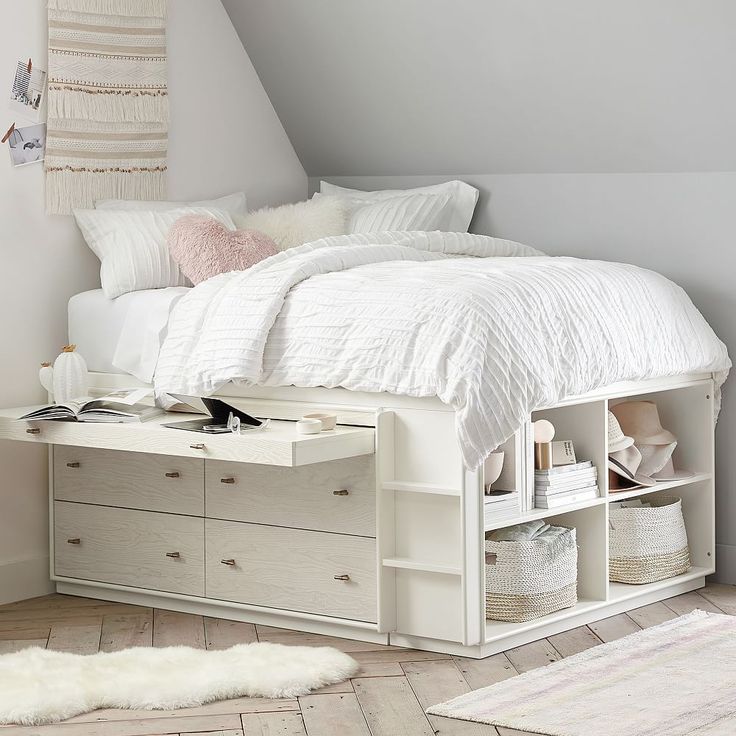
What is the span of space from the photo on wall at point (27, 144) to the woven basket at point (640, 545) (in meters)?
1.90

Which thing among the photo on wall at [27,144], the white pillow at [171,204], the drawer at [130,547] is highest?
the photo on wall at [27,144]

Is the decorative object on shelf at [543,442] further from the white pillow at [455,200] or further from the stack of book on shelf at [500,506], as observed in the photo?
the white pillow at [455,200]

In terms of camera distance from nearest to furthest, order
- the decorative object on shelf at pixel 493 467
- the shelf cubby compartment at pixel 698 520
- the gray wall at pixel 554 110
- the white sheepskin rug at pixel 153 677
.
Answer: the white sheepskin rug at pixel 153 677, the decorative object on shelf at pixel 493 467, the gray wall at pixel 554 110, the shelf cubby compartment at pixel 698 520

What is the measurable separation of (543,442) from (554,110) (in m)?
1.18

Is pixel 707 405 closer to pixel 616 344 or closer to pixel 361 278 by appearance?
pixel 616 344

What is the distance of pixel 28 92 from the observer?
11.6 feet

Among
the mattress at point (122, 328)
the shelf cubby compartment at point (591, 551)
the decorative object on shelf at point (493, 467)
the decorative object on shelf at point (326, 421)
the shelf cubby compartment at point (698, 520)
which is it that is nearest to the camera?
the decorative object on shelf at point (326, 421)

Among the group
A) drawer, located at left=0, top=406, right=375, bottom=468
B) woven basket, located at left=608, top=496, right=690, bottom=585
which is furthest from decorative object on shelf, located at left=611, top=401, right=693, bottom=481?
drawer, located at left=0, top=406, right=375, bottom=468

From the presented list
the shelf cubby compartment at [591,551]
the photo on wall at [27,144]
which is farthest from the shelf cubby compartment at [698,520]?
the photo on wall at [27,144]

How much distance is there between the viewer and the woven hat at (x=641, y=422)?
355 centimetres

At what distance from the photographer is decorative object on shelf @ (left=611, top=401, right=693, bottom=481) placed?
11.6 feet

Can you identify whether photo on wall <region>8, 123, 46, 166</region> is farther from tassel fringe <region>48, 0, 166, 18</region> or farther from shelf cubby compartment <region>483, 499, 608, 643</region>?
shelf cubby compartment <region>483, 499, 608, 643</region>

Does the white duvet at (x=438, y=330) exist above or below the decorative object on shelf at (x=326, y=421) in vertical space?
above

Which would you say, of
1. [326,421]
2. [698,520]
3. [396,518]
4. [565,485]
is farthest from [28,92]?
[698,520]
